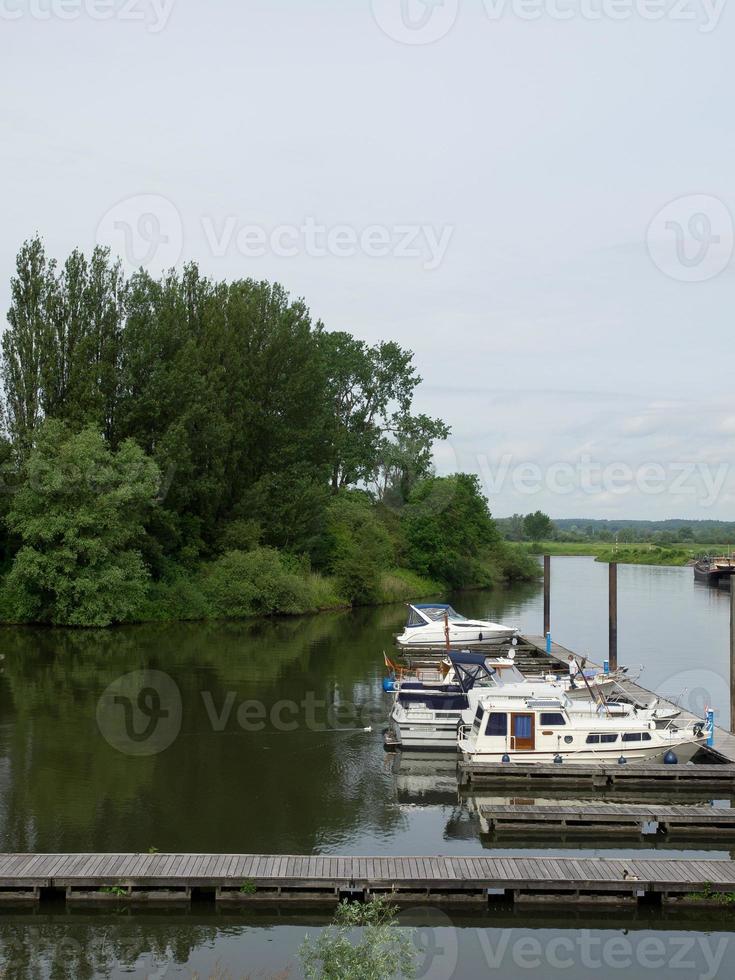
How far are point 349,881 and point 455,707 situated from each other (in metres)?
12.2

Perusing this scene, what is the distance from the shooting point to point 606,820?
20.2 metres

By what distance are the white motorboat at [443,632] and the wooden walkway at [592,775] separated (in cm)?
2217

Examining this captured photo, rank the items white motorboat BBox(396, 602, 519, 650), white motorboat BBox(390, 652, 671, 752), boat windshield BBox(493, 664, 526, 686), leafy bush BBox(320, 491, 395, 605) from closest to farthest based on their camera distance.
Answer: white motorboat BBox(390, 652, 671, 752) → boat windshield BBox(493, 664, 526, 686) → white motorboat BBox(396, 602, 519, 650) → leafy bush BBox(320, 491, 395, 605)

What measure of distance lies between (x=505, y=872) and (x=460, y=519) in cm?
6932

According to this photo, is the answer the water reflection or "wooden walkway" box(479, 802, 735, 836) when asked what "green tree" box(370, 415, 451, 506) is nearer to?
the water reflection

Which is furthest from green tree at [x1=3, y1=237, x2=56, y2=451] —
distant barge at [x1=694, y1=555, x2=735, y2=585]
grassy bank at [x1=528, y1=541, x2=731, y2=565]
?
grassy bank at [x1=528, y1=541, x2=731, y2=565]

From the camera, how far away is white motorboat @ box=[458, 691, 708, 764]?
25.2m

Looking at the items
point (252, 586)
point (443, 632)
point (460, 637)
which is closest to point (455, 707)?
point (443, 632)

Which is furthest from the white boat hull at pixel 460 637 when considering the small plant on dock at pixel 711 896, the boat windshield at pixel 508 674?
the small plant on dock at pixel 711 896

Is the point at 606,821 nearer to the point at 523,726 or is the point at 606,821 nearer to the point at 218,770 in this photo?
the point at 523,726

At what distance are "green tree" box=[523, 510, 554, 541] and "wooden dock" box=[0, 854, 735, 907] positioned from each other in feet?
513

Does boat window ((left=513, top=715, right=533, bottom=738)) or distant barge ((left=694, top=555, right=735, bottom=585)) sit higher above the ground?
distant barge ((left=694, top=555, right=735, bottom=585))

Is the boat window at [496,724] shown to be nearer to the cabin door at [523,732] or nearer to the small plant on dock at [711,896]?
the cabin door at [523,732]

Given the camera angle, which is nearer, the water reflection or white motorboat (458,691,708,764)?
the water reflection
